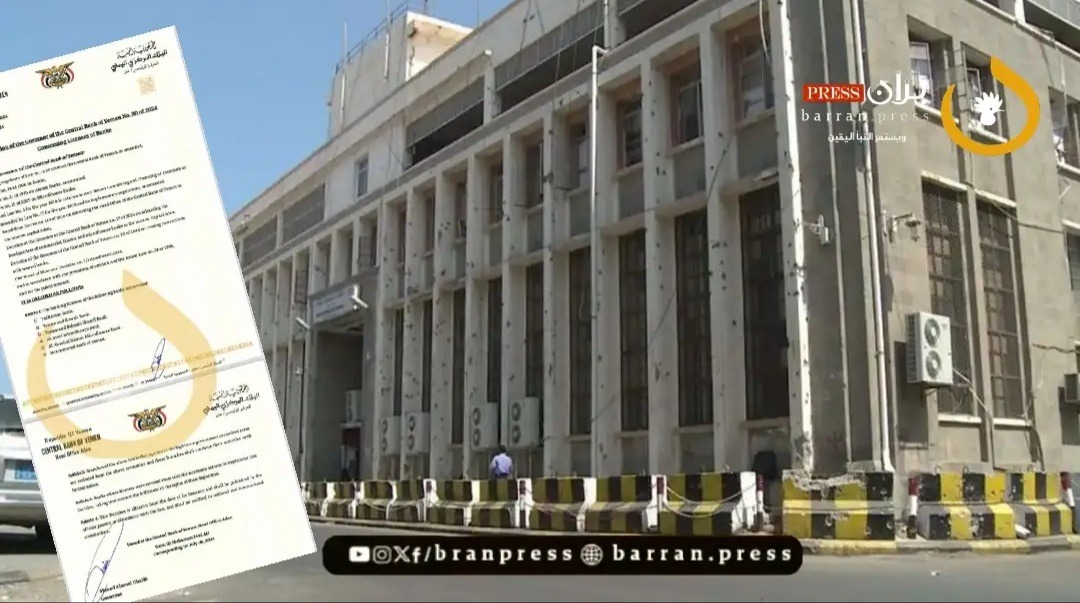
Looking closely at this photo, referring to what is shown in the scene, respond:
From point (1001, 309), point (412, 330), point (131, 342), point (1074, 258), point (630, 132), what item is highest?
point (630, 132)

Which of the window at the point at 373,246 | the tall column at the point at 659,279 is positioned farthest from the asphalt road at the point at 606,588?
the window at the point at 373,246

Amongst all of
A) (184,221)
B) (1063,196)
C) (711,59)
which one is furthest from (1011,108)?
(184,221)

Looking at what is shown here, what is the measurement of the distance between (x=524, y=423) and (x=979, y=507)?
840 cm

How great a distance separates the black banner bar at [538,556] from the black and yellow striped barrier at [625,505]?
5.23 metres

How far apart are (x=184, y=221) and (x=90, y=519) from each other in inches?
49.6

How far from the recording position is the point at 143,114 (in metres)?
3.84

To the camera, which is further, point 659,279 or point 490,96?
point 490,96

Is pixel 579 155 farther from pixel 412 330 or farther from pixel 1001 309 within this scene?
pixel 1001 309

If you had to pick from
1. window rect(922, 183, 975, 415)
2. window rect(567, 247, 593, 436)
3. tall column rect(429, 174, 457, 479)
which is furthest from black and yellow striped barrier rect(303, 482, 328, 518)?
window rect(922, 183, 975, 415)

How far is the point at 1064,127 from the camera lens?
55.7 ft

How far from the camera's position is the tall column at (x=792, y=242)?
39.5 ft

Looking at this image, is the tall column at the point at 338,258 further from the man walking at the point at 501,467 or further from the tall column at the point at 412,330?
the man walking at the point at 501,467
